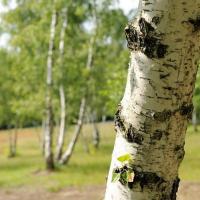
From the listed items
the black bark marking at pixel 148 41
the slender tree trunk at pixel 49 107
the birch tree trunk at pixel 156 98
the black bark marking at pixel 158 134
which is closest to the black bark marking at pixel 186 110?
the birch tree trunk at pixel 156 98

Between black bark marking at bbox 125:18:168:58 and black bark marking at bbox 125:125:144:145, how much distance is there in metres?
0.33

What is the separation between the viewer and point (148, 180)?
244 cm

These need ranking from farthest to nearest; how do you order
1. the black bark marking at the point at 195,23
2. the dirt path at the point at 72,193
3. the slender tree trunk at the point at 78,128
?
the slender tree trunk at the point at 78,128 → the dirt path at the point at 72,193 → the black bark marking at the point at 195,23

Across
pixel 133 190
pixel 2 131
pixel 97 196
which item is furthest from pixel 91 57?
pixel 2 131

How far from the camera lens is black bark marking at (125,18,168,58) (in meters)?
2.25

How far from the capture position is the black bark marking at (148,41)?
225 centimetres

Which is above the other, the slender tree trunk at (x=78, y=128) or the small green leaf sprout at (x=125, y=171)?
the small green leaf sprout at (x=125, y=171)

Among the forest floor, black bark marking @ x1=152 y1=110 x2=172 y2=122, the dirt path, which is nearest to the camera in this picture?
Result: black bark marking @ x1=152 y1=110 x2=172 y2=122

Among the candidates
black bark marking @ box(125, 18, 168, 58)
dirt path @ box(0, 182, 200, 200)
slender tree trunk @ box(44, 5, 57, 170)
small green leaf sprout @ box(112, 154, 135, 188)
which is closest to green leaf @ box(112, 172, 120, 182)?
small green leaf sprout @ box(112, 154, 135, 188)

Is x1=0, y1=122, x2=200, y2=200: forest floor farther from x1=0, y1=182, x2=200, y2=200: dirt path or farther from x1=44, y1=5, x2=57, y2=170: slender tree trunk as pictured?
x1=44, y1=5, x2=57, y2=170: slender tree trunk

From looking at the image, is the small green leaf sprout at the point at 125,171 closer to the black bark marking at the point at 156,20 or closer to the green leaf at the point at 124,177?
the green leaf at the point at 124,177

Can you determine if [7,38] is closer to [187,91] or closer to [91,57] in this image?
[91,57]

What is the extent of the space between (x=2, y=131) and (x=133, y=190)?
71.8 m

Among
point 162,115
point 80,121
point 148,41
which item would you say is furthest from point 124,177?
point 80,121
